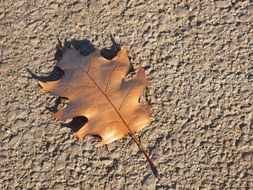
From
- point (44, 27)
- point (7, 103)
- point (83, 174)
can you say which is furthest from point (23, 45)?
point (83, 174)

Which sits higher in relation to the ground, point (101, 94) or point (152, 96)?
point (101, 94)

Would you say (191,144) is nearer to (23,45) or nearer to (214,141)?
(214,141)

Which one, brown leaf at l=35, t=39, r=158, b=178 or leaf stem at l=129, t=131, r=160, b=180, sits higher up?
brown leaf at l=35, t=39, r=158, b=178

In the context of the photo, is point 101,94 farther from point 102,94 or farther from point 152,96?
point 152,96

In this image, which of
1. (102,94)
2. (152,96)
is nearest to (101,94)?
(102,94)
